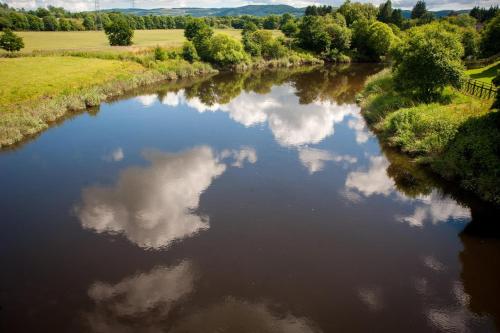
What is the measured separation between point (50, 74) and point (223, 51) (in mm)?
30106

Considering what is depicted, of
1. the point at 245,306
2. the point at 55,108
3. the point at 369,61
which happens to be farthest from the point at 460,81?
the point at 369,61

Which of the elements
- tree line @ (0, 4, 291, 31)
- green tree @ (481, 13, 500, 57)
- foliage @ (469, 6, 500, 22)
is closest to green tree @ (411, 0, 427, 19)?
foliage @ (469, 6, 500, 22)

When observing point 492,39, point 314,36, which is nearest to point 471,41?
point 492,39

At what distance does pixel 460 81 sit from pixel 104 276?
1242 inches

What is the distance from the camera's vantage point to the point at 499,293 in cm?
1395

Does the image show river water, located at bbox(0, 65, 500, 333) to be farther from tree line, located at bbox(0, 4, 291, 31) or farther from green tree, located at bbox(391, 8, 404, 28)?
green tree, located at bbox(391, 8, 404, 28)

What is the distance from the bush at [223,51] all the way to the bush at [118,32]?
22765 millimetres

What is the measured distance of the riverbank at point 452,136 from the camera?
20.7m

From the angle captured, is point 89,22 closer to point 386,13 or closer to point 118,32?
point 118,32

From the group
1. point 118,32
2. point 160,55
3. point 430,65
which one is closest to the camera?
point 430,65

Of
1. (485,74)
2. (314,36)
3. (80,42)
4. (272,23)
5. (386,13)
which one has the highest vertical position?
(386,13)

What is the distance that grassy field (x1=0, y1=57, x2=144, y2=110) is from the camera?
38.5 m

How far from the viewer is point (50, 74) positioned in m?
46.6

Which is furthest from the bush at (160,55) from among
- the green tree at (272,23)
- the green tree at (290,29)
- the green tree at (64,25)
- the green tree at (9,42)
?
the green tree at (64,25)
